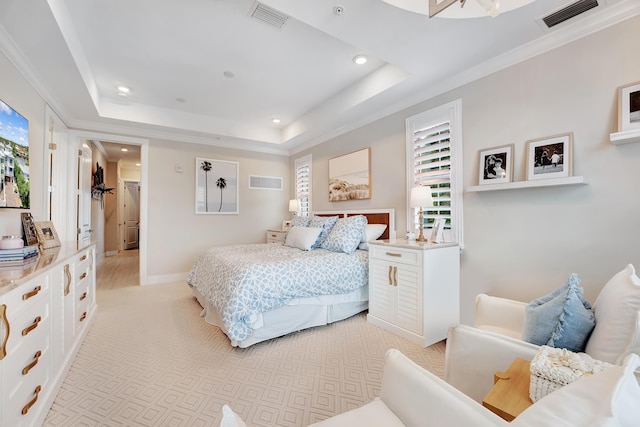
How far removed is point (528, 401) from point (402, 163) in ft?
9.21

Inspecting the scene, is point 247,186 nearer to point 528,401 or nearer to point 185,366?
point 185,366

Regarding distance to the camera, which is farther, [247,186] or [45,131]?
[247,186]

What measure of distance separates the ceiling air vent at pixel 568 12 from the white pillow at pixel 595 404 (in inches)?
95.4

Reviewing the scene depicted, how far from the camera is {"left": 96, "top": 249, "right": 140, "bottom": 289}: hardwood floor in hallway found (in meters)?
4.54

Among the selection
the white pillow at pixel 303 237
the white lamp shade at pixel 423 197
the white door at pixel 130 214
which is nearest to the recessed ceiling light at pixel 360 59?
the white lamp shade at pixel 423 197

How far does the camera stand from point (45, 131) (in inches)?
115

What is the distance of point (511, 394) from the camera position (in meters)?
0.91

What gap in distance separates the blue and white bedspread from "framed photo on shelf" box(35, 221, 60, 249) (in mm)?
1392

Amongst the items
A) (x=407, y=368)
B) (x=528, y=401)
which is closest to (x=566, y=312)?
(x=528, y=401)

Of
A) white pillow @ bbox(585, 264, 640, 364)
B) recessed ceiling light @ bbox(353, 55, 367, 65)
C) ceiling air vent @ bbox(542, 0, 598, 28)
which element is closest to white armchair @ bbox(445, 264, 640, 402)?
white pillow @ bbox(585, 264, 640, 364)

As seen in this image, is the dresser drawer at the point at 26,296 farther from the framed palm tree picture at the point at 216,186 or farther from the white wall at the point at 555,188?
the framed palm tree picture at the point at 216,186

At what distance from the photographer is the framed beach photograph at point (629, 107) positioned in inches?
69.7

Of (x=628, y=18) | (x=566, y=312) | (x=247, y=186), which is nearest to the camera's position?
(x=566, y=312)

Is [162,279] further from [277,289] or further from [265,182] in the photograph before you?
[277,289]
